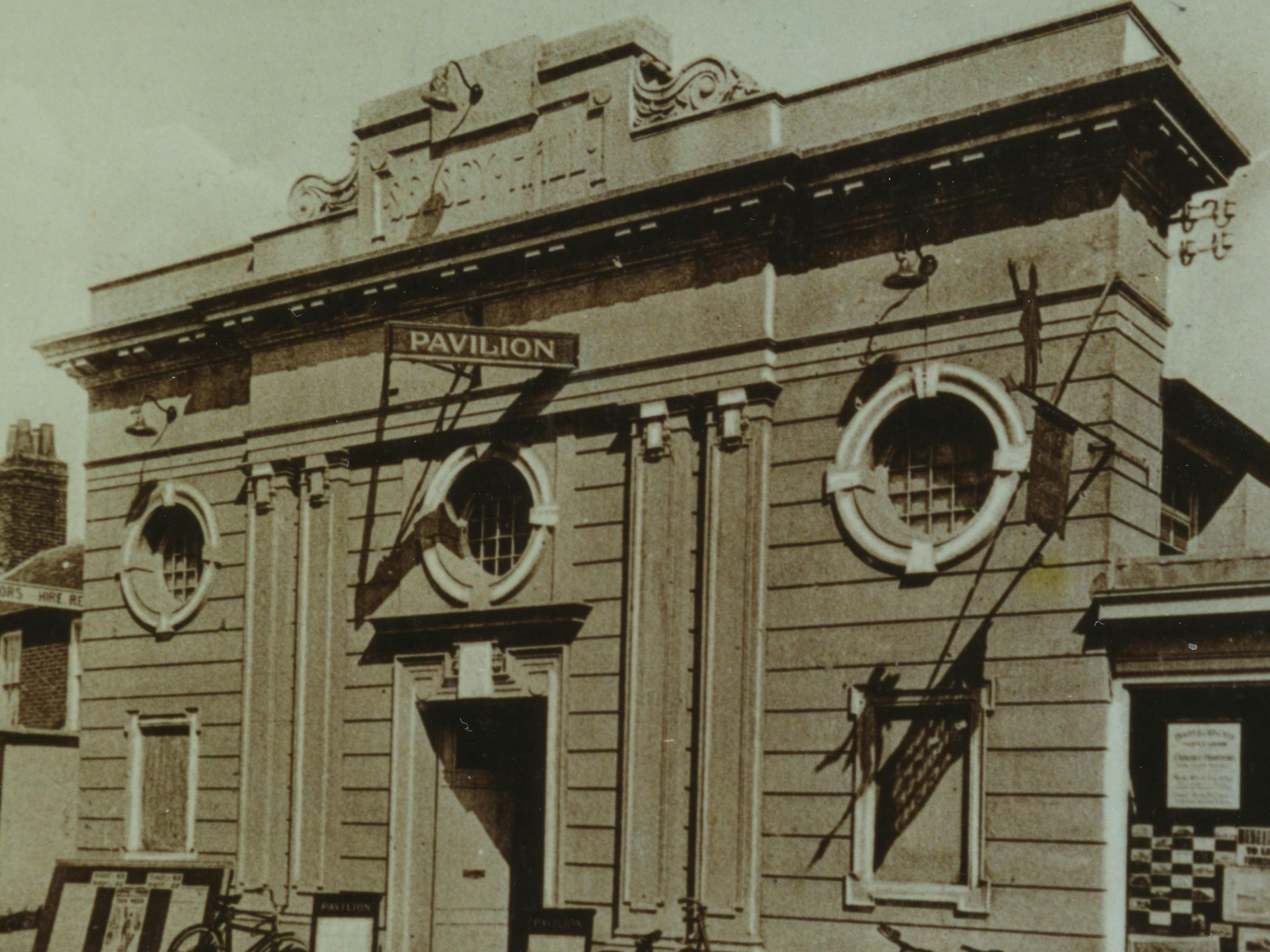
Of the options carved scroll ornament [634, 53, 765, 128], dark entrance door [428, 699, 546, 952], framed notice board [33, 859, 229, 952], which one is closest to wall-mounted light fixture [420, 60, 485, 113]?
carved scroll ornament [634, 53, 765, 128]

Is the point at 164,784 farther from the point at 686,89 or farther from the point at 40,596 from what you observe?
the point at 686,89

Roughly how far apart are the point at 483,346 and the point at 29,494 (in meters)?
16.7

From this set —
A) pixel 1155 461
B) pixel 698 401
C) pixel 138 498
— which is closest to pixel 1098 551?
pixel 1155 461

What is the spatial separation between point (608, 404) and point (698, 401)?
113 cm

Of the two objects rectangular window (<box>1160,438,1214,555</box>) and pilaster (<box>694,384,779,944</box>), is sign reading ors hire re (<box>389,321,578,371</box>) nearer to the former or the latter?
pilaster (<box>694,384,779,944</box>)

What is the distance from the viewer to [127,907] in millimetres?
16375

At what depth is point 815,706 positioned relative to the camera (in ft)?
47.1

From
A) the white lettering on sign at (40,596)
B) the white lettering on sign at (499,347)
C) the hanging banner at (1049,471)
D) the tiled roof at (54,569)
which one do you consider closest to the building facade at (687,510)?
the white lettering on sign at (499,347)

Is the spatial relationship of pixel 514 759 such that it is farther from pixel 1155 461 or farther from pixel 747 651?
pixel 1155 461

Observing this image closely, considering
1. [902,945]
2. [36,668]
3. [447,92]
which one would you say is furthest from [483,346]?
[36,668]

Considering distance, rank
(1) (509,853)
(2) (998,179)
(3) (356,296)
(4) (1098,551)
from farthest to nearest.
→ (3) (356,296) < (1) (509,853) < (2) (998,179) < (4) (1098,551)

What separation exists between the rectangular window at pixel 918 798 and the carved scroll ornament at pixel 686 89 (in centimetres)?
625

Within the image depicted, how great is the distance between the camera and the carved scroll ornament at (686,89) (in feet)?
51.8

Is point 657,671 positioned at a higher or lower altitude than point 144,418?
lower
